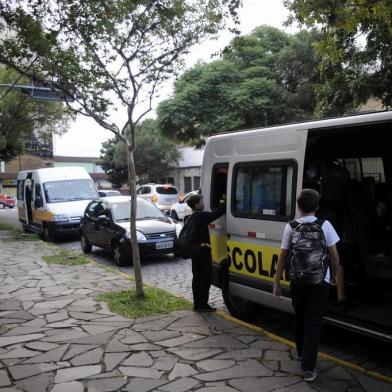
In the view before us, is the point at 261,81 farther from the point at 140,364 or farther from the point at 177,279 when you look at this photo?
the point at 140,364

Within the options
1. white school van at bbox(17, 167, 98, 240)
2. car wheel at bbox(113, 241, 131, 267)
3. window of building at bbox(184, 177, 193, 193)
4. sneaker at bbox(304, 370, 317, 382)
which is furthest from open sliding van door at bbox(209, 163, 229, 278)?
window of building at bbox(184, 177, 193, 193)

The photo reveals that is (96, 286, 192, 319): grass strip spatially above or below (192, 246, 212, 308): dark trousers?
below

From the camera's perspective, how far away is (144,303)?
686cm

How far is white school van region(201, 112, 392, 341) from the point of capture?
5039 mm

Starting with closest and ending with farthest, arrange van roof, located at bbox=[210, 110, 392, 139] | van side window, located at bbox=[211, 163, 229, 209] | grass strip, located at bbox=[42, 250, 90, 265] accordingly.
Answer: van roof, located at bbox=[210, 110, 392, 139] → van side window, located at bbox=[211, 163, 229, 209] → grass strip, located at bbox=[42, 250, 90, 265]

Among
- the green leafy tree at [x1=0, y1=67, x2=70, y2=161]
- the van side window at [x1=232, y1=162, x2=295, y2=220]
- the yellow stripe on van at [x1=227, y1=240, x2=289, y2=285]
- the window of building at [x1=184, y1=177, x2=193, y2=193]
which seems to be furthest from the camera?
the window of building at [x1=184, y1=177, x2=193, y2=193]

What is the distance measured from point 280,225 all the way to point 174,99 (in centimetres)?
1968

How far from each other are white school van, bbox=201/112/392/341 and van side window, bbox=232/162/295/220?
0.4 inches

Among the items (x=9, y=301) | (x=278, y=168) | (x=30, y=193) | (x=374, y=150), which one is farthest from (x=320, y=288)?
(x=30, y=193)

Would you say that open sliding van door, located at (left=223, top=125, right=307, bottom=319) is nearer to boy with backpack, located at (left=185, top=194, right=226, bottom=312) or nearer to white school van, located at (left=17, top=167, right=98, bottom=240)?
boy with backpack, located at (left=185, top=194, right=226, bottom=312)

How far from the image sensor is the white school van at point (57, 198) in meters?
15.1

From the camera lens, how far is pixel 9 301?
7.33 meters

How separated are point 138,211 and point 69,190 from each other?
534 centimetres

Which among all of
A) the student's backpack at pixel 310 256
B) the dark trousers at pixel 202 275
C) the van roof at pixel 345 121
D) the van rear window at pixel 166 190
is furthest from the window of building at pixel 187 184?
the student's backpack at pixel 310 256
